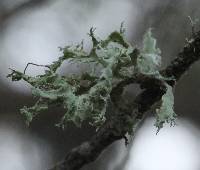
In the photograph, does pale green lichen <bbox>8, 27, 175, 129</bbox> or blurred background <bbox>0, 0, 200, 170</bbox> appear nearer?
pale green lichen <bbox>8, 27, 175, 129</bbox>

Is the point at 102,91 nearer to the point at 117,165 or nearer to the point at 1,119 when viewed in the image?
the point at 117,165

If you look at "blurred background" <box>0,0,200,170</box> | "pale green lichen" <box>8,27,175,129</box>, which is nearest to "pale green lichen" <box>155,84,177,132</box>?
"pale green lichen" <box>8,27,175,129</box>

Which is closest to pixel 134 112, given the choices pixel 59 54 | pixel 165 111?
pixel 165 111

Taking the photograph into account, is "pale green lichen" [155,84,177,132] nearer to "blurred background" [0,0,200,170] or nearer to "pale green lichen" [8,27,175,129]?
"pale green lichen" [8,27,175,129]

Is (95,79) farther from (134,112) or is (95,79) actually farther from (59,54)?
(59,54)

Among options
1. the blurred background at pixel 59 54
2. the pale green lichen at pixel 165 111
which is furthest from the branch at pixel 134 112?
the blurred background at pixel 59 54

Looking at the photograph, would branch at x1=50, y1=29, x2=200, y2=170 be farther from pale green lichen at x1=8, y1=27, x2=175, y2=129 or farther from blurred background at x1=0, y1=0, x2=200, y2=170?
blurred background at x1=0, y1=0, x2=200, y2=170
